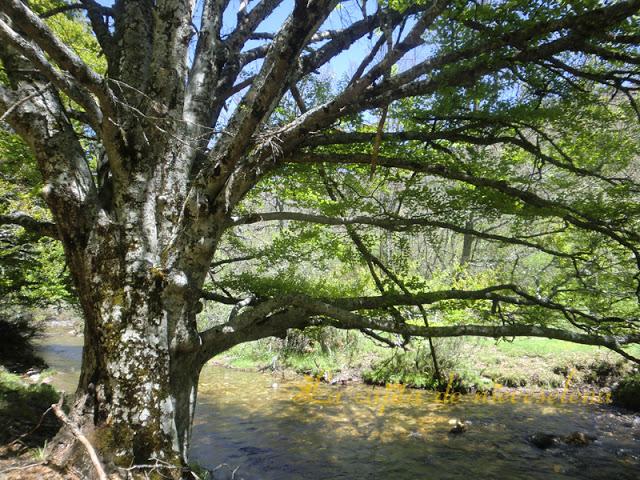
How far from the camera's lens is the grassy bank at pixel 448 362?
12.0m

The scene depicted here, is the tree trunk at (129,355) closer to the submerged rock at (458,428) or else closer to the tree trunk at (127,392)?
the tree trunk at (127,392)

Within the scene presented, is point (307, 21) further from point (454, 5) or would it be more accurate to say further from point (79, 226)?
point (79, 226)

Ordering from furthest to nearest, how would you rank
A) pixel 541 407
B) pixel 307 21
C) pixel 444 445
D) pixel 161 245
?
pixel 541 407, pixel 444 445, pixel 161 245, pixel 307 21

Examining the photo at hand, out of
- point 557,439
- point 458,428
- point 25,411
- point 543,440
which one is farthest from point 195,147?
point 557,439

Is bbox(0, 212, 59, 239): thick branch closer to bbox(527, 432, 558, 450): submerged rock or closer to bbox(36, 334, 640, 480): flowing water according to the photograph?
bbox(36, 334, 640, 480): flowing water

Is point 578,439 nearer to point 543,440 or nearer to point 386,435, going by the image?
point 543,440

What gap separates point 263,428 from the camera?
826 centimetres

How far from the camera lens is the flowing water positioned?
256 inches

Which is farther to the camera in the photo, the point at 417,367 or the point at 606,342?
the point at 417,367

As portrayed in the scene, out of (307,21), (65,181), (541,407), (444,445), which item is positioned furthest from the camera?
(541,407)

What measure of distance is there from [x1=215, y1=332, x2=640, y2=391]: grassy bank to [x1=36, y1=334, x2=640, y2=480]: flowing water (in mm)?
911

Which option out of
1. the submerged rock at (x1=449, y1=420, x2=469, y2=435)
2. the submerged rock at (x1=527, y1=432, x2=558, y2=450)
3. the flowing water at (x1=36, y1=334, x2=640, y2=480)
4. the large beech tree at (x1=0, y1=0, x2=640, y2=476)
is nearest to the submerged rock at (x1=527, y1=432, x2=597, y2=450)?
the submerged rock at (x1=527, y1=432, x2=558, y2=450)

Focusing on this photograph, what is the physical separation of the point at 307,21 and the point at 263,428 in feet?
26.0

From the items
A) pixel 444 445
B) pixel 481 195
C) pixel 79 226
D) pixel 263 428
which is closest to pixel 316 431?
pixel 263 428
